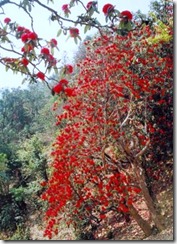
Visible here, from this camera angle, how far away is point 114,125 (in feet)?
8.00

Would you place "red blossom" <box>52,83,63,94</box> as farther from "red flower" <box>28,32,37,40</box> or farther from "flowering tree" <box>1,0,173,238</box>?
"flowering tree" <box>1,0,173,238</box>

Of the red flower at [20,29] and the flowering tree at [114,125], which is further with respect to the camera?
the flowering tree at [114,125]

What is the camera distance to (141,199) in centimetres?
259

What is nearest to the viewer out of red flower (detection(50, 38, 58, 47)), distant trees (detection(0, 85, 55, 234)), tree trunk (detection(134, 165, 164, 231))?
red flower (detection(50, 38, 58, 47))

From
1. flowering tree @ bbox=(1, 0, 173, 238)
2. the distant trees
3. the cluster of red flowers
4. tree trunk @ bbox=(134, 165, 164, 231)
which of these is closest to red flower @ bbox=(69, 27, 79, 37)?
the cluster of red flowers

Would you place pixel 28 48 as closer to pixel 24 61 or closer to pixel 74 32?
pixel 24 61

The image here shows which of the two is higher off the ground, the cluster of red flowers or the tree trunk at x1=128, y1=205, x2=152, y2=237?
the cluster of red flowers

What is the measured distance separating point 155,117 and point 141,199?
0.75m

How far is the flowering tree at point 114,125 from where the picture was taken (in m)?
2.41

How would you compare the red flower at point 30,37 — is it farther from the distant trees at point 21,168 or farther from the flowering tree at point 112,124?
the distant trees at point 21,168

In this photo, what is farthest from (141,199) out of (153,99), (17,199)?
(17,199)

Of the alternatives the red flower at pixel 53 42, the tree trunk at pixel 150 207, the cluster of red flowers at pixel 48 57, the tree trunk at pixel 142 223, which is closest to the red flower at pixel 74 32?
the red flower at pixel 53 42

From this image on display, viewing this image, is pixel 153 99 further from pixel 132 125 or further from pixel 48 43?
pixel 48 43

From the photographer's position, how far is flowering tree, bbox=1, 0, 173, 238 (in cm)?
241
